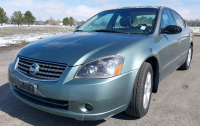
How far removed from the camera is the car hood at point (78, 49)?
7.07ft

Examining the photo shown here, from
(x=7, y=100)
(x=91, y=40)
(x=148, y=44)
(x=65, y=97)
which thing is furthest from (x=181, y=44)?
(x=7, y=100)

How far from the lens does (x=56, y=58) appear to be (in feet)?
7.16

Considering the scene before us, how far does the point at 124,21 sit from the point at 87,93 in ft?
6.27

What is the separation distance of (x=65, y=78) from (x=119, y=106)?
0.69 metres

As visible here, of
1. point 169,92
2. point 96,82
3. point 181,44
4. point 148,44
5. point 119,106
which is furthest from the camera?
point 181,44

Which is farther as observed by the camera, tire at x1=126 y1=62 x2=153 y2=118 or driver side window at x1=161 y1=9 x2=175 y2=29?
driver side window at x1=161 y1=9 x2=175 y2=29

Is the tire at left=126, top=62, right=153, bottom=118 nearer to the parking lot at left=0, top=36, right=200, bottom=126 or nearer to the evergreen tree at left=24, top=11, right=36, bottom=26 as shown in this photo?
the parking lot at left=0, top=36, right=200, bottom=126

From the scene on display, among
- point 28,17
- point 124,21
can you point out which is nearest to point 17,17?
point 28,17

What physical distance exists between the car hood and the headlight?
6cm

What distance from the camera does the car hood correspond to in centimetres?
215

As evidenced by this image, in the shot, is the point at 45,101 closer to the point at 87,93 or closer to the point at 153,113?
the point at 87,93

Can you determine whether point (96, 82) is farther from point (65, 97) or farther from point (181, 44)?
point (181, 44)

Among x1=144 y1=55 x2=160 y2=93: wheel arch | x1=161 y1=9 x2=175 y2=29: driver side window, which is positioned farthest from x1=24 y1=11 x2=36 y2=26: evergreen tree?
x1=144 y1=55 x2=160 y2=93: wheel arch

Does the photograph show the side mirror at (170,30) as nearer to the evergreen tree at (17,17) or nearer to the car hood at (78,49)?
the car hood at (78,49)
